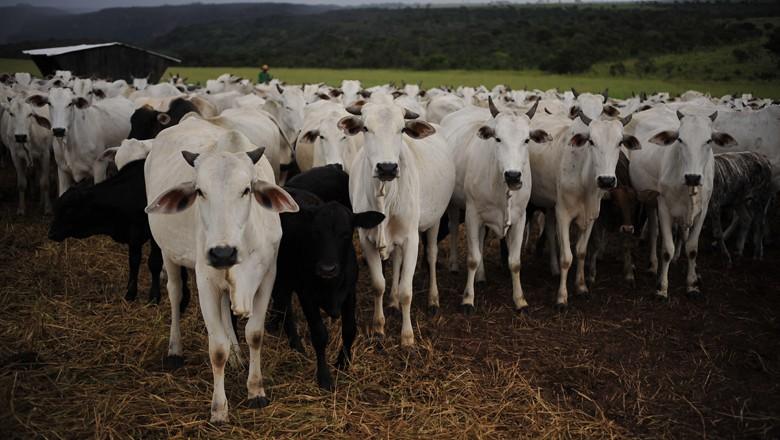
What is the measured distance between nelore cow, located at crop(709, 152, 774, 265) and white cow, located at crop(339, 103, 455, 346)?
3743 millimetres

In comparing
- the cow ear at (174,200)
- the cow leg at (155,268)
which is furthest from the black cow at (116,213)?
the cow ear at (174,200)

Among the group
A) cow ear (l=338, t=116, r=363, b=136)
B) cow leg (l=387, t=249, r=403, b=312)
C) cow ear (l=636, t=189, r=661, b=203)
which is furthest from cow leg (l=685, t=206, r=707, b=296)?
cow ear (l=338, t=116, r=363, b=136)

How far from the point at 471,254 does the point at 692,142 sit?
2555 millimetres

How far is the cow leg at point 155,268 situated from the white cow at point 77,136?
10.6 ft

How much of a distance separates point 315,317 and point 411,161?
186cm

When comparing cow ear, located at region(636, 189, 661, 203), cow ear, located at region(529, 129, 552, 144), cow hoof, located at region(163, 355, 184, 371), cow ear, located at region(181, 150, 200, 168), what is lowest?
cow hoof, located at region(163, 355, 184, 371)

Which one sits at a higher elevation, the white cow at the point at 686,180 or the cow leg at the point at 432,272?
the white cow at the point at 686,180

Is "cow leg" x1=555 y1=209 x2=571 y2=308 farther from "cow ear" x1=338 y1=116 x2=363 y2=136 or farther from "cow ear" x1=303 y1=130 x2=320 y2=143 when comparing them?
"cow ear" x1=303 y1=130 x2=320 y2=143

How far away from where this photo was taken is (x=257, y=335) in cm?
461

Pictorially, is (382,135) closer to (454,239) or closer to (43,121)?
(454,239)

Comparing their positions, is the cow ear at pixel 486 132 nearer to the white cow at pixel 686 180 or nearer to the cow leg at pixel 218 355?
the white cow at pixel 686 180

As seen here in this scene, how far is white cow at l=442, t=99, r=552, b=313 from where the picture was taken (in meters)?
6.43

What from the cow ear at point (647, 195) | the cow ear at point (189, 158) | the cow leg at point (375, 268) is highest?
the cow ear at point (189, 158)

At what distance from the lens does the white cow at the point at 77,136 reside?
30.9ft
